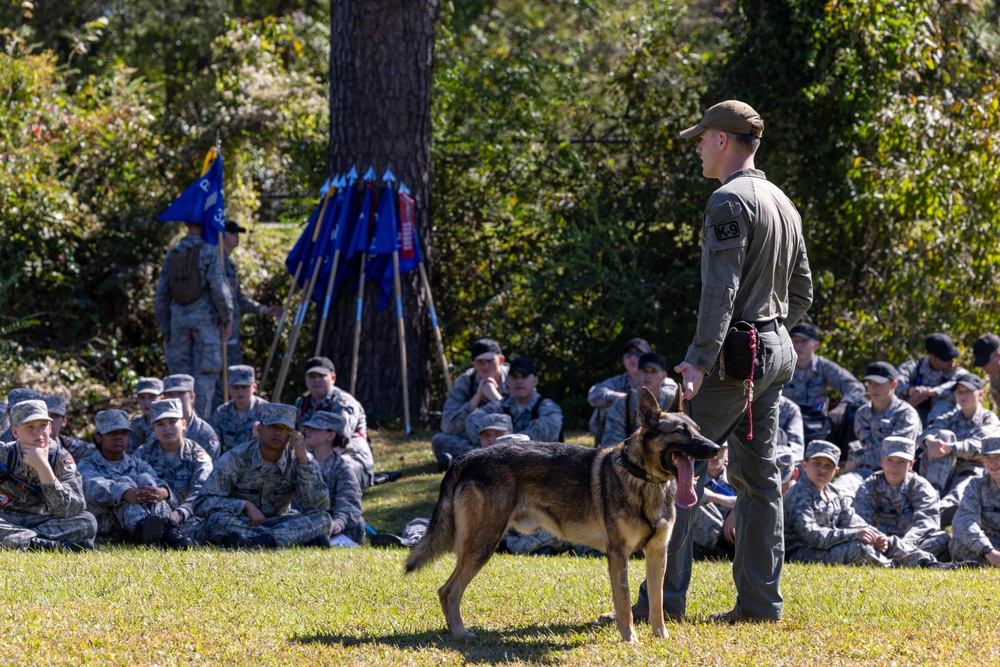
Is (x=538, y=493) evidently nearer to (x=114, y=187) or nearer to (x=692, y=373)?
(x=692, y=373)

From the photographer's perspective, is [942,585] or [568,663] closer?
[568,663]

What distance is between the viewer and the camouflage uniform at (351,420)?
1038 cm

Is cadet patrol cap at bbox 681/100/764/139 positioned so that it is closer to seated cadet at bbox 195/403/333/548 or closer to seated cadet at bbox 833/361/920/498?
seated cadet at bbox 195/403/333/548

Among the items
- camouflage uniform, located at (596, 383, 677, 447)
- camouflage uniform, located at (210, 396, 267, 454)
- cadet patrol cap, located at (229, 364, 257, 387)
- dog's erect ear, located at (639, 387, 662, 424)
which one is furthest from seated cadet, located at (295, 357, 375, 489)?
dog's erect ear, located at (639, 387, 662, 424)

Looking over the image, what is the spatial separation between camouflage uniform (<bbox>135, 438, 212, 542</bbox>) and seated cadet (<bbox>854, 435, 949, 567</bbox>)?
5225 mm

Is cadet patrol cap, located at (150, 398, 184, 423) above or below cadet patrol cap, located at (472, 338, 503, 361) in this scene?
below

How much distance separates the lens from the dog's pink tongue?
5.24 metres

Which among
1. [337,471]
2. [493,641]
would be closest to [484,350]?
[337,471]

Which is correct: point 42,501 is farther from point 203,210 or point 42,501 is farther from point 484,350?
point 203,210

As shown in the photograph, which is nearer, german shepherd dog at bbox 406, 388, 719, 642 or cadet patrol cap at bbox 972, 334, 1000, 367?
german shepherd dog at bbox 406, 388, 719, 642

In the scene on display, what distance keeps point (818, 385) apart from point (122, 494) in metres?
6.83

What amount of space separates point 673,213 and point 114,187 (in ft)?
23.6

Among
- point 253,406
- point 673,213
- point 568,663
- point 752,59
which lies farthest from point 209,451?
point 752,59

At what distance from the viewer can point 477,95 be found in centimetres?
1636
